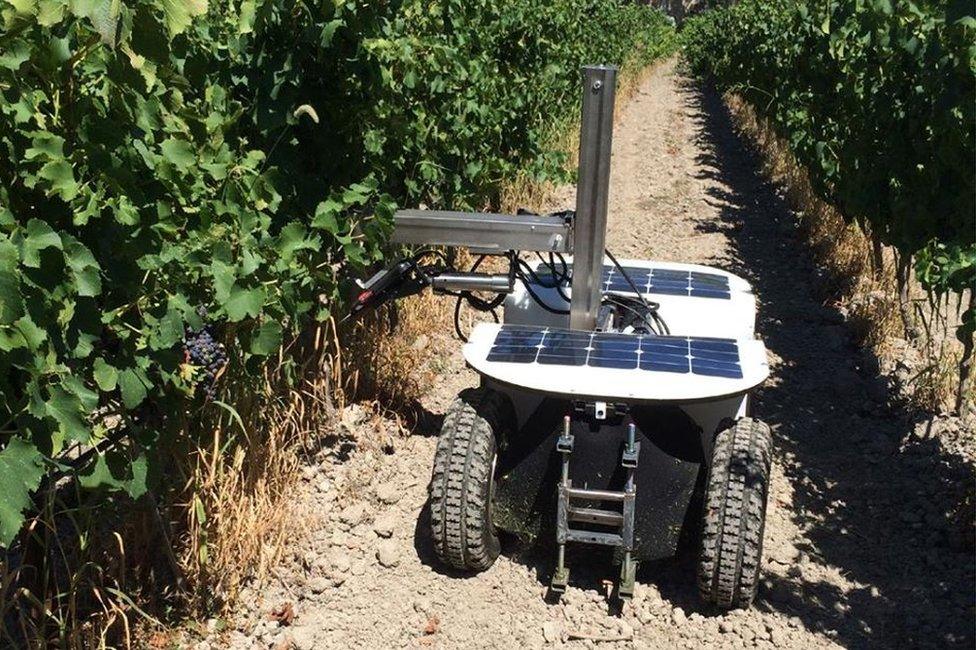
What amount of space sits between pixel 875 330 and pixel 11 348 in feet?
16.7

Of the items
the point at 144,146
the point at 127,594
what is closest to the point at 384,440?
the point at 127,594

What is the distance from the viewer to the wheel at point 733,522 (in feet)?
11.4

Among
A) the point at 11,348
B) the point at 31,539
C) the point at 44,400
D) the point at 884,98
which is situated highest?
the point at 884,98

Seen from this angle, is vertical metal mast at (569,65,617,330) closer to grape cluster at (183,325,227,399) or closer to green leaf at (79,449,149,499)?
grape cluster at (183,325,227,399)

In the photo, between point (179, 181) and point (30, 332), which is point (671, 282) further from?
point (30, 332)

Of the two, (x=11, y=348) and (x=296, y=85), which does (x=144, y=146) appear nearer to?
(x=11, y=348)

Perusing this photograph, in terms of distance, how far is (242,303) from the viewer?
3.11 metres

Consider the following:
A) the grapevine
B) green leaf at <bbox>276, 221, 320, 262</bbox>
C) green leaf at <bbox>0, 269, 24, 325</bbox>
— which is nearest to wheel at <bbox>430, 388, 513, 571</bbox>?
the grapevine

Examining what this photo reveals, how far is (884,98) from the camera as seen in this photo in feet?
17.3

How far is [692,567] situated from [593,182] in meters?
1.51

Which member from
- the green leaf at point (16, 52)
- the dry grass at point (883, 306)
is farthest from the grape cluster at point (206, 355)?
the dry grass at point (883, 306)

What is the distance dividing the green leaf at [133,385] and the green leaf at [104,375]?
3 cm

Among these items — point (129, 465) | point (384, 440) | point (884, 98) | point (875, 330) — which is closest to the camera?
point (129, 465)

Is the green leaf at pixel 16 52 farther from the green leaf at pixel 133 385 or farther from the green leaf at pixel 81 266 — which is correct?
the green leaf at pixel 133 385
